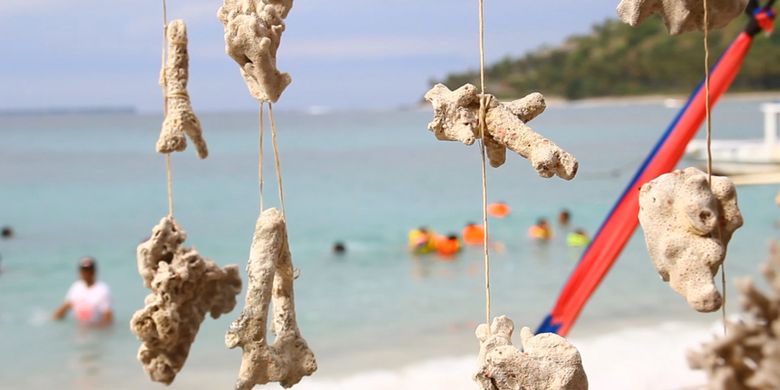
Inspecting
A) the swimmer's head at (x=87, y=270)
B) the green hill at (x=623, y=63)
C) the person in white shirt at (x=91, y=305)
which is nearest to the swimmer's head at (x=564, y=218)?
the person in white shirt at (x=91, y=305)

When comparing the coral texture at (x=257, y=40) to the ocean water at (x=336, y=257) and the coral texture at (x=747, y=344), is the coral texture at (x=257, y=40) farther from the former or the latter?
the ocean water at (x=336, y=257)

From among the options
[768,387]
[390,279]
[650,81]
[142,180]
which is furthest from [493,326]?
[650,81]

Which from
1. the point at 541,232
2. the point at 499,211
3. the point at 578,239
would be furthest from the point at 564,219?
the point at 499,211

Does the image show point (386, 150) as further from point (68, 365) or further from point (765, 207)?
point (68, 365)

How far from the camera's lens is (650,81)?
115 ft

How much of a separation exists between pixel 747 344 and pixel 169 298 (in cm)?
133

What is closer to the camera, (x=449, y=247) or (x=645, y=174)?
Result: (x=645, y=174)

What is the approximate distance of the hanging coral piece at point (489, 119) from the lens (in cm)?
178

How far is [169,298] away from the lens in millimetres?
2275

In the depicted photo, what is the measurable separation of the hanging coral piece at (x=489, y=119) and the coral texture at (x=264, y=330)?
42 cm

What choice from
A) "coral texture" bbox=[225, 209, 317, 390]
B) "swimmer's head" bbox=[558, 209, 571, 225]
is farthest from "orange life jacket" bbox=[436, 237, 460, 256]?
"coral texture" bbox=[225, 209, 317, 390]

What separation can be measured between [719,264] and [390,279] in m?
8.39

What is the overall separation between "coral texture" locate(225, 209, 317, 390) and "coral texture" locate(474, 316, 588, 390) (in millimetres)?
483

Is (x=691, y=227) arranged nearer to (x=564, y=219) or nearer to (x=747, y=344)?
(x=747, y=344)
